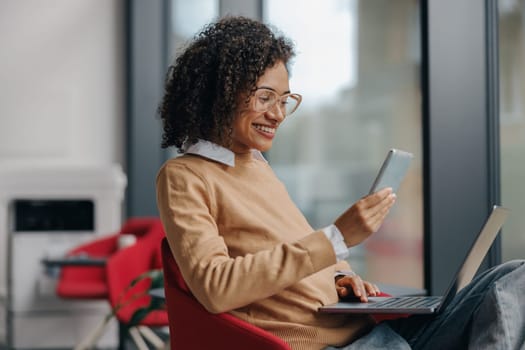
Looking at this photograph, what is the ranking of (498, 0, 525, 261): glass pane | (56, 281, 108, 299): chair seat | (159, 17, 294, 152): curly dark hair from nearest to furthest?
(159, 17, 294, 152): curly dark hair → (498, 0, 525, 261): glass pane → (56, 281, 108, 299): chair seat

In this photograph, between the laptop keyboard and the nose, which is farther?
the nose

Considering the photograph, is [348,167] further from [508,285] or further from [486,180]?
[508,285]

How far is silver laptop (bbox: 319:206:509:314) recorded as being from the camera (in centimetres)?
149

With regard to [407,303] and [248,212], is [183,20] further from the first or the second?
[407,303]

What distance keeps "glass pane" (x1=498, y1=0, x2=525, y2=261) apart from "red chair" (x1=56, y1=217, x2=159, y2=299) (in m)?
1.97

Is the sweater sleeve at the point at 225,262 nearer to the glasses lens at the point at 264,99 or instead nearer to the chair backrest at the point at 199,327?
the chair backrest at the point at 199,327

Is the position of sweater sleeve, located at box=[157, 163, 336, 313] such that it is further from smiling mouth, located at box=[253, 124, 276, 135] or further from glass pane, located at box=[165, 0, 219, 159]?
glass pane, located at box=[165, 0, 219, 159]

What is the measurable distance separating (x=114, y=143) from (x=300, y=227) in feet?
12.1

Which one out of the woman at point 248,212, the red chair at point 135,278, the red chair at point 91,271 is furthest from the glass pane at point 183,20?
the woman at point 248,212

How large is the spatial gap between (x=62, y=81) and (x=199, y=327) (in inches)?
153

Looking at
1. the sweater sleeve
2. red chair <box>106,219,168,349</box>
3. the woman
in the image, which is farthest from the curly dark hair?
red chair <box>106,219,168,349</box>

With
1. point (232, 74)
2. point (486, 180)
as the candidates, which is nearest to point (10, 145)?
point (486, 180)

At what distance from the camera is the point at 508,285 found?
1.46m

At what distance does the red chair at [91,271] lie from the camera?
12.9 feet
